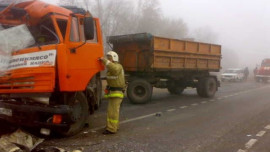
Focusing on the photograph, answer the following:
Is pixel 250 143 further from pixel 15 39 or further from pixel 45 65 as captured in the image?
pixel 15 39

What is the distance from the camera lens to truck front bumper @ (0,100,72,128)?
15.2 ft

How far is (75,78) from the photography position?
5.08m

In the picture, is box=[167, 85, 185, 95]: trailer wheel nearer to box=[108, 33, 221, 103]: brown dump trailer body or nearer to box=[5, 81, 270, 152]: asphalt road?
box=[108, 33, 221, 103]: brown dump trailer body

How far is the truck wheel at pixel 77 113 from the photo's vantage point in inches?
206

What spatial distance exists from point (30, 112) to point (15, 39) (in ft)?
3.96

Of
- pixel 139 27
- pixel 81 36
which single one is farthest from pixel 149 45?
pixel 139 27

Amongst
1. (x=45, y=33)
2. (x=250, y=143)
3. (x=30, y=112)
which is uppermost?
(x=45, y=33)

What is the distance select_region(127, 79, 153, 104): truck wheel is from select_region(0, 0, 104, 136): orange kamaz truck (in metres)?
4.41

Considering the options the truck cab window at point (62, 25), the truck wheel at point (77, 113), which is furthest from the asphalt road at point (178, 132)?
the truck cab window at point (62, 25)

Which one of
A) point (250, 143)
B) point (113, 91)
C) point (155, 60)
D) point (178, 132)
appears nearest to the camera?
point (250, 143)

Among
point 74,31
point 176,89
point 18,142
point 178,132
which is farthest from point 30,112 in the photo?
point 176,89

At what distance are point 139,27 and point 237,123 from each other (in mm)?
28646

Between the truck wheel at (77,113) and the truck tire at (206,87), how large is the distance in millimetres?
7578

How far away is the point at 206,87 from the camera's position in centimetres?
1232
